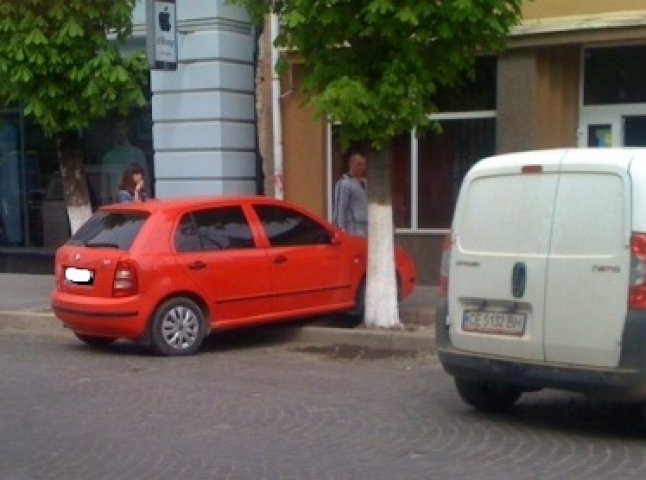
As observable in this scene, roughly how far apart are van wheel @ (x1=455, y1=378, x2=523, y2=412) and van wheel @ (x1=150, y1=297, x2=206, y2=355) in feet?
12.7

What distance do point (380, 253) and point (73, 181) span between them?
4815 mm

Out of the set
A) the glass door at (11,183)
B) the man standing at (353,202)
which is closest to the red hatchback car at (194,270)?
the man standing at (353,202)

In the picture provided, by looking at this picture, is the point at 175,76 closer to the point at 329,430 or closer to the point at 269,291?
the point at 269,291

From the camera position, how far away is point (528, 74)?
1595 cm

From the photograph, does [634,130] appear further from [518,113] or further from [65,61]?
[65,61]

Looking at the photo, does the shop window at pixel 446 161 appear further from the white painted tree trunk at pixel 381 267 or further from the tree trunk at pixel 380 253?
the white painted tree trunk at pixel 381 267

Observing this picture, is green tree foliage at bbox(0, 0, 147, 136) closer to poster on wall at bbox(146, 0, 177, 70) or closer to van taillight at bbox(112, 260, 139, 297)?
poster on wall at bbox(146, 0, 177, 70)

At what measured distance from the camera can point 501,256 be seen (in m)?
8.65

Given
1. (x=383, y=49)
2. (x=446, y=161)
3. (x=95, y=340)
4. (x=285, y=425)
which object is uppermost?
(x=383, y=49)

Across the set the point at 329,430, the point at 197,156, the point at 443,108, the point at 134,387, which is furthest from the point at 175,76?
the point at 329,430

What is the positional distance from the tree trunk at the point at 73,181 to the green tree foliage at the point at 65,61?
19.9 inches

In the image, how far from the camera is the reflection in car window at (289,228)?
13227mm

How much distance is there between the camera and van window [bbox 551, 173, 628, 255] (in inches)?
318

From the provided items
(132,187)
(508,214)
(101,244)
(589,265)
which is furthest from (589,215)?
(132,187)
